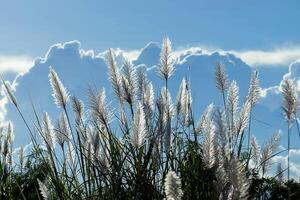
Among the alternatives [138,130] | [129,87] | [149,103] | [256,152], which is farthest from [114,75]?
[138,130]

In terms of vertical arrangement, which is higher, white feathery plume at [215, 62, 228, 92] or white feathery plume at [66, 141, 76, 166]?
white feathery plume at [215, 62, 228, 92]

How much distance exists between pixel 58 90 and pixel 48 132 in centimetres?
39

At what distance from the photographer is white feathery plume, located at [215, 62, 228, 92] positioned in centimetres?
455

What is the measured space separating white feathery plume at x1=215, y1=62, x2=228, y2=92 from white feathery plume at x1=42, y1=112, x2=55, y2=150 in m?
1.33

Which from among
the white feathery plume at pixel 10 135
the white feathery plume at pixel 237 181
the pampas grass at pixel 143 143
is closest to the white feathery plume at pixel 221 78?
the pampas grass at pixel 143 143

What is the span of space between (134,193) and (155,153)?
0.38 metres

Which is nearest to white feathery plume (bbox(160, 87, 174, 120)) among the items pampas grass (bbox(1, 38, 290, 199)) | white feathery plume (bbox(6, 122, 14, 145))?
pampas grass (bbox(1, 38, 290, 199))

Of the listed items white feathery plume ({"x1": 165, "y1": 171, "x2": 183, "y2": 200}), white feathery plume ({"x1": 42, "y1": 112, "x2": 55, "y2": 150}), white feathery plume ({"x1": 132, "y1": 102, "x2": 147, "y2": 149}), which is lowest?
white feathery plume ({"x1": 165, "y1": 171, "x2": 183, "y2": 200})

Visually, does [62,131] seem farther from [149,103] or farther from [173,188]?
[173,188]

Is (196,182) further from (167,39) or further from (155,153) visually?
(167,39)

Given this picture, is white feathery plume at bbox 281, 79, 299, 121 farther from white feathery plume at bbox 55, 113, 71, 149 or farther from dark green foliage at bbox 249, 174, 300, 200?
white feathery plume at bbox 55, 113, 71, 149

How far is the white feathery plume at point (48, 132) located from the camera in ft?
13.1

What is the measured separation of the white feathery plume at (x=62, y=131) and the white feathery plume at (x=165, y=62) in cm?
79

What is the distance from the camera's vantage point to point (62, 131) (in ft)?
13.8
